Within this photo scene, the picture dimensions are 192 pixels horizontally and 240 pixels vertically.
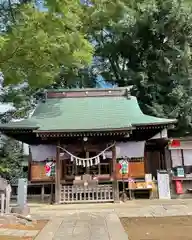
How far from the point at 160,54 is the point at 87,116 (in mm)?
7553

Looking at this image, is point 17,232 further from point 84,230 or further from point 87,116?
point 87,116

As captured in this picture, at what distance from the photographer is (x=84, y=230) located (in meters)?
6.85

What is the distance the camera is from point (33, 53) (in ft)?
20.7

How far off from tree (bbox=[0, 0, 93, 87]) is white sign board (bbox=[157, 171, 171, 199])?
8.96 meters

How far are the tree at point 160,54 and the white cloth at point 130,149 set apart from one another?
14.3ft

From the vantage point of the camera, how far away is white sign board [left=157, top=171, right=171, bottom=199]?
46.6 ft

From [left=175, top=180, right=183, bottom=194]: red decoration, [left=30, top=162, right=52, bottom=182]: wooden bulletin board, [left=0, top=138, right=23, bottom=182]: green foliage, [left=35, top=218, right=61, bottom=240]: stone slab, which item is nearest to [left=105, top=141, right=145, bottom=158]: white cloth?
[left=175, top=180, right=183, bottom=194]: red decoration

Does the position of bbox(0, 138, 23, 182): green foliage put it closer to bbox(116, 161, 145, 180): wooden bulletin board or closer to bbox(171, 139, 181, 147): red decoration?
bbox(116, 161, 145, 180): wooden bulletin board

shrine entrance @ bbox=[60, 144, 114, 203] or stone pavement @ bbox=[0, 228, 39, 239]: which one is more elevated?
shrine entrance @ bbox=[60, 144, 114, 203]

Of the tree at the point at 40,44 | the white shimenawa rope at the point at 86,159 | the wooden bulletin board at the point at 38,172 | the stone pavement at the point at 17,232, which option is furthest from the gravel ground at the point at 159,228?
the wooden bulletin board at the point at 38,172

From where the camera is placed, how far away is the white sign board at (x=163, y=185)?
46.6 ft

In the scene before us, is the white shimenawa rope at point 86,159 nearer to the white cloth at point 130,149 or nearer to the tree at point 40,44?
the white cloth at point 130,149

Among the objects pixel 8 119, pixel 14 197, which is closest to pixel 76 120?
pixel 14 197

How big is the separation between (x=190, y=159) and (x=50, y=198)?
742 centimetres
